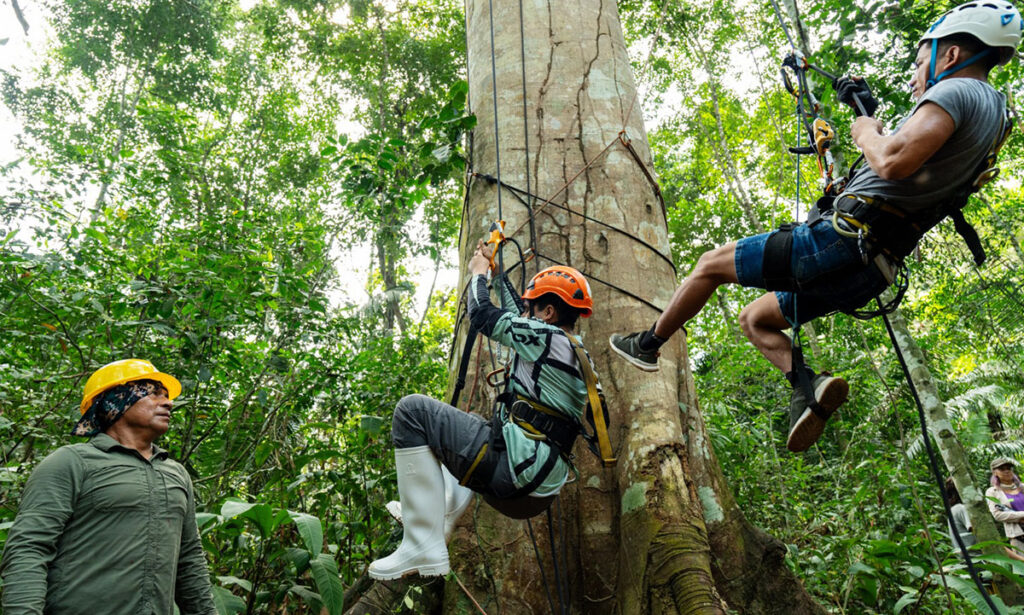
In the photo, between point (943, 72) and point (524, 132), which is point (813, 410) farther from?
point (524, 132)

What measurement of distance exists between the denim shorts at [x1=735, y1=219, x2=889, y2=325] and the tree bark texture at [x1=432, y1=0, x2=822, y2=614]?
937 mm

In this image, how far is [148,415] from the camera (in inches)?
103

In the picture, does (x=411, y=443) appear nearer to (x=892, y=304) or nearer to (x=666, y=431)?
(x=666, y=431)

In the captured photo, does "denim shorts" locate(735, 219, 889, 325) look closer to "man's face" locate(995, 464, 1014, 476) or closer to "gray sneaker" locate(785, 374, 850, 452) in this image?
"gray sneaker" locate(785, 374, 850, 452)

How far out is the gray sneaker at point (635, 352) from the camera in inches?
118

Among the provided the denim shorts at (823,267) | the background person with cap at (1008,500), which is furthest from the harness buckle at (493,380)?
the background person with cap at (1008,500)

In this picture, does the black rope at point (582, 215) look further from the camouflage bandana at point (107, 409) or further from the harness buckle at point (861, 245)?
the camouflage bandana at point (107, 409)

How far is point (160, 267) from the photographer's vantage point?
5324 mm

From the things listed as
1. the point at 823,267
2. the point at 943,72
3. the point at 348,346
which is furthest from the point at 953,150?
the point at 348,346

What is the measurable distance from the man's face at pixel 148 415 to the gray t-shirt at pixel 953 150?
2881 millimetres

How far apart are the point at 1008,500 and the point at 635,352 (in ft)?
16.6

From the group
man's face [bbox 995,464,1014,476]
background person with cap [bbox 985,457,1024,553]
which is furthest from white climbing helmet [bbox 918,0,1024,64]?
man's face [bbox 995,464,1014,476]

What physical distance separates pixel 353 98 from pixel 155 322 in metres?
11.0

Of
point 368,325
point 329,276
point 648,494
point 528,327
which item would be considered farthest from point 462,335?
point 329,276
